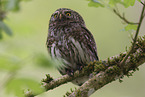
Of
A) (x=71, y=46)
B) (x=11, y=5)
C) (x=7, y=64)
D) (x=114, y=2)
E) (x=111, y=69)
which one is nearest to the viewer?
(x=7, y=64)

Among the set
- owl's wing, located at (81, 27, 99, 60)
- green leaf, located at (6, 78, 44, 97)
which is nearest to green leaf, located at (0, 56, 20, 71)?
green leaf, located at (6, 78, 44, 97)

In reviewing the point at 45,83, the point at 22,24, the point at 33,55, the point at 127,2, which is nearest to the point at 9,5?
the point at 22,24

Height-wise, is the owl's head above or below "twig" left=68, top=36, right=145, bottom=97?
above

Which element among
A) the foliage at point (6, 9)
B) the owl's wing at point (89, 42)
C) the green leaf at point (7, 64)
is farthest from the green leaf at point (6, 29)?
the owl's wing at point (89, 42)

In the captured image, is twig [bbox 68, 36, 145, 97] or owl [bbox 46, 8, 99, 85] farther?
owl [bbox 46, 8, 99, 85]

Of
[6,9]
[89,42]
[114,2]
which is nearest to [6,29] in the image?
[6,9]

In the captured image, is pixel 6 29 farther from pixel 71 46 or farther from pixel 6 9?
pixel 71 46

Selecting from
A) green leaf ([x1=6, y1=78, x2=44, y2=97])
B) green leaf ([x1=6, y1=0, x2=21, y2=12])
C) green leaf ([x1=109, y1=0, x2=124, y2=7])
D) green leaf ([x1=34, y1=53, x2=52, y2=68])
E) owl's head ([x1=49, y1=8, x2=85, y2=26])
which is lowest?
green leaf ([x1=6, y1=78, x2=44, y2=97])

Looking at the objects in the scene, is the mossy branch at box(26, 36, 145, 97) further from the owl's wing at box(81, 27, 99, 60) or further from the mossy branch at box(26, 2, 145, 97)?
the owl's wing at box(81, 27, 99, 60)

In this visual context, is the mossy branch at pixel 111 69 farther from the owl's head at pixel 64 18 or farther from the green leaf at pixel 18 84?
the green leaf at pixel 18 84

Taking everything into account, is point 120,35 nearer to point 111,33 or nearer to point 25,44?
point 111,33

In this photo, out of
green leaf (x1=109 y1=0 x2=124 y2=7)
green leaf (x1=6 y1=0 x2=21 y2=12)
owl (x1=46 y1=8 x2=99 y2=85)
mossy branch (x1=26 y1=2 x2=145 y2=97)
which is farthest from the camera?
owl (x1=46 y1=8 x2=99 y2=85)
